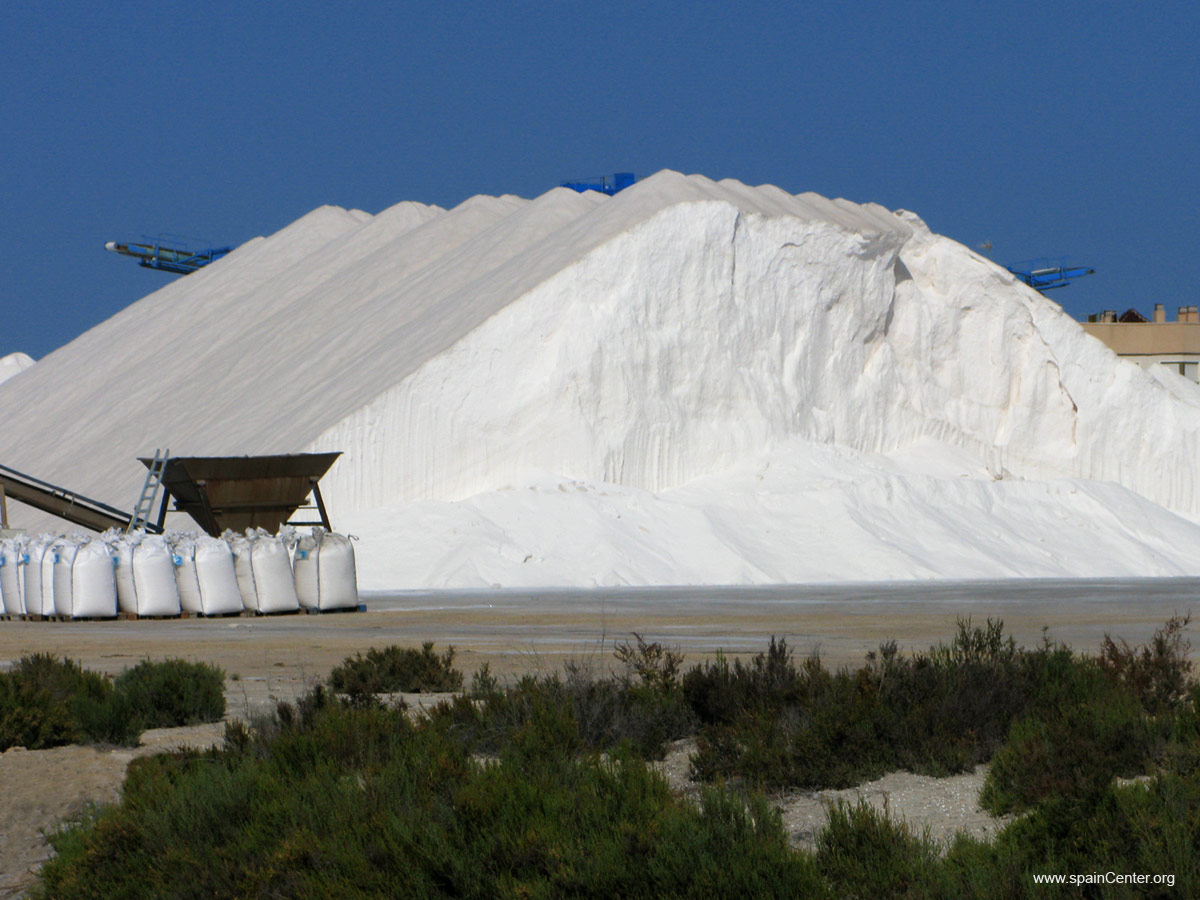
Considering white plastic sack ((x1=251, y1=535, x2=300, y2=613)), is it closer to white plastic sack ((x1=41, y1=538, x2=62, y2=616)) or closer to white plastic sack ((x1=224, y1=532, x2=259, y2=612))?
white plastic sack ((x1=224, y1=532, x2=259, y2=612))

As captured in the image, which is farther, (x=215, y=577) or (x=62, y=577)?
(x=62, y=577)

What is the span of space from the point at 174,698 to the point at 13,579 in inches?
565

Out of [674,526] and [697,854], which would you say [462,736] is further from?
[674,526]

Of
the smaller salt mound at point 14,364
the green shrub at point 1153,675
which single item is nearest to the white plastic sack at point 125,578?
the green shrub at point 1153,675

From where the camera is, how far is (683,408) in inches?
1442

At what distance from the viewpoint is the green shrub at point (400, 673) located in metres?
10.3

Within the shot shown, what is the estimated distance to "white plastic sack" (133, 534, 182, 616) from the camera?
2078cm

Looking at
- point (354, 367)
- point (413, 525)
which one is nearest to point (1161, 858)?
point (413, 525)

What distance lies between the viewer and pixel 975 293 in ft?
142

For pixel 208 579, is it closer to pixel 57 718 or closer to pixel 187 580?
pixel 187 580

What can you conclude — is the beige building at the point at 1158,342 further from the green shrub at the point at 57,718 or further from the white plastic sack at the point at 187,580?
the green shrub at the point at 57,718

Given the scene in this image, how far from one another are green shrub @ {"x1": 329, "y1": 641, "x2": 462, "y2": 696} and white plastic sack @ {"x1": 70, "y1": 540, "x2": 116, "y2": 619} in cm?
1090

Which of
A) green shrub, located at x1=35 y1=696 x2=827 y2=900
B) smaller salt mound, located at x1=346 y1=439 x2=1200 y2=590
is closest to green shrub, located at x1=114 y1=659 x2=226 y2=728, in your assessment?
green shrub, located at x1=35 y1=696 x2=827 y2=900

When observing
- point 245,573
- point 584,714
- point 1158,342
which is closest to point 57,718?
point 584,714
